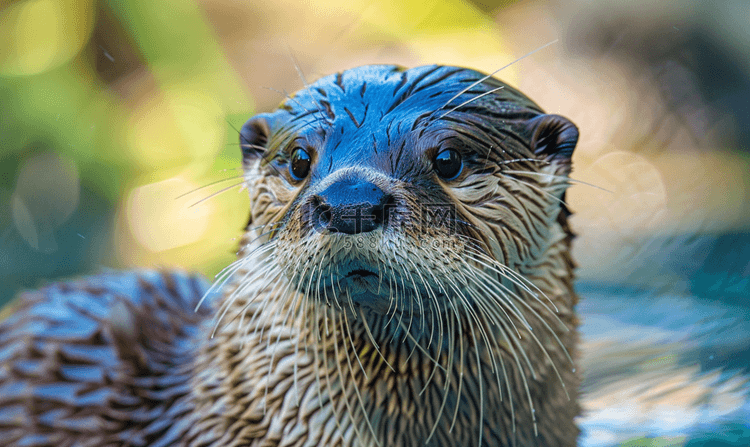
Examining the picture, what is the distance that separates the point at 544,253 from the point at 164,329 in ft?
3.69

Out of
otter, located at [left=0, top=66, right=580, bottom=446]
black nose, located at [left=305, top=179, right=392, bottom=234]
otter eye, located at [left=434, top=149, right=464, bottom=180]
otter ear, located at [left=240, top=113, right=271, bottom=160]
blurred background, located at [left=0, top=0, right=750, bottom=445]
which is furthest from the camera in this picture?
blurred background, located at [left=0, top=0, right=750, bottom=445]

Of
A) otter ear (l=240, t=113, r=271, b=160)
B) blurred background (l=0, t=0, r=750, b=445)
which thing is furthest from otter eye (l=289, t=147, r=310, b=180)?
blurred background (l=0, t=0, r=750, b=445)

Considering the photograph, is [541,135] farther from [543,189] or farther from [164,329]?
[164,329]

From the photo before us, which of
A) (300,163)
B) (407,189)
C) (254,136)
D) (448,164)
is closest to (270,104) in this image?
(254,136)

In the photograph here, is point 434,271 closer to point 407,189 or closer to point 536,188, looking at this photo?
point 407,189

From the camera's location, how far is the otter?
1074mm

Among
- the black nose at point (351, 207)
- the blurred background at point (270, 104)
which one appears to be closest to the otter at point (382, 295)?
the black nose at point (351, 207)

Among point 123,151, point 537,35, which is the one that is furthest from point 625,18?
point 123,151

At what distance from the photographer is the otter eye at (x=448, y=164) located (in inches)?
46.5

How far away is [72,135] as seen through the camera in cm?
482

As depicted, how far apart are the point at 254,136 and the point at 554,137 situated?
689mm

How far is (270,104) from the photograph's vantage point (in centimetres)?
432

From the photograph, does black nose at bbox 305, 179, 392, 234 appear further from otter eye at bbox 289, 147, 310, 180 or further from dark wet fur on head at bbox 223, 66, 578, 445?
otter eye at bbox 289, 147, 310, 180

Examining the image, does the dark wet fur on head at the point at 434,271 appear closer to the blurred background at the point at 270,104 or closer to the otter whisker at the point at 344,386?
the otter whisker at the point at 344,386
